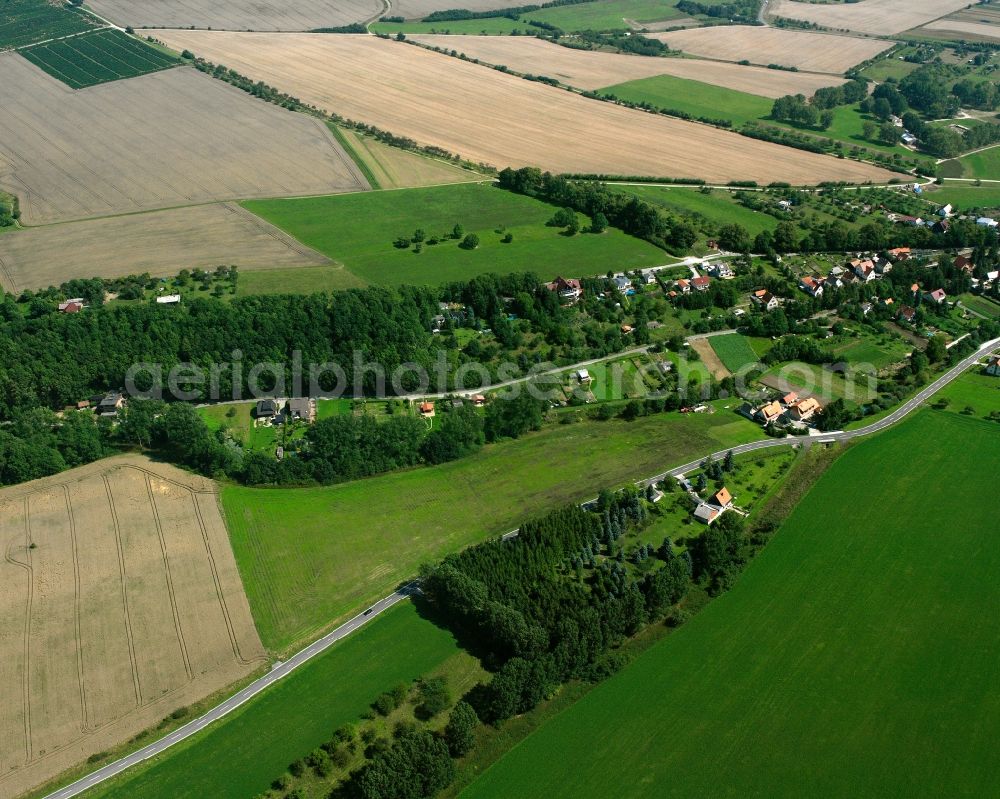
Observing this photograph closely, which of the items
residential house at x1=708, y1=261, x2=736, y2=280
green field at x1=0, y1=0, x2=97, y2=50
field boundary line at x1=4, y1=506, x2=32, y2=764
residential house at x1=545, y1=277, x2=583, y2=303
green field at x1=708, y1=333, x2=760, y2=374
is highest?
green field at x1=0, y1=0, x2=97, y2=50

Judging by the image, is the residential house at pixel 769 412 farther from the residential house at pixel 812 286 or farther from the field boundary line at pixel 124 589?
the field boundary line at pixel 124 589

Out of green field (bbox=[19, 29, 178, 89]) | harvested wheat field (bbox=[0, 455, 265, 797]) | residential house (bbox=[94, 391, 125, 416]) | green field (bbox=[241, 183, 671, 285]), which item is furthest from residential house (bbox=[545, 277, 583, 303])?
green field (bbox=[19, 29, 178, 89])

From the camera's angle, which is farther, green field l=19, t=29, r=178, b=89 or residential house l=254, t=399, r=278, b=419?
green field l=19, t=29, r=178, b=89

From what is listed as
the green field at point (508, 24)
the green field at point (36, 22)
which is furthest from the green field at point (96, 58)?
the green field at point (508, 24)

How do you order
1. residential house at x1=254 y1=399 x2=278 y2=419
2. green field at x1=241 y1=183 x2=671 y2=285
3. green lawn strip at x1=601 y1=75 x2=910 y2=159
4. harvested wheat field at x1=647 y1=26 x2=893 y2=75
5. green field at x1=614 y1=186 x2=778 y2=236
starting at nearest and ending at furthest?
residential house at x1=254 y1=399 x2=278 y2=419
green field at x1=241 y1=183 x2=671 y2=285
green field at x1=614 y1=186 x2=778 y2=236
green lawn strip at x1=601 y1=75 x2=910 y2=159
harvested wheat field at x1=647 y1=26 x2=893 y2=75

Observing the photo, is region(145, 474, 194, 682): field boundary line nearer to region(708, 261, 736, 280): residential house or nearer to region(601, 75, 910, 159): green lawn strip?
region(708, 261, 736, 280): residential house
